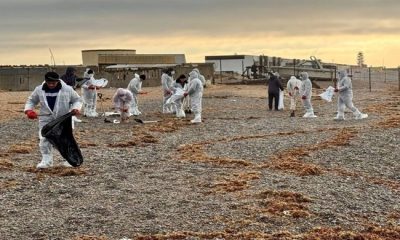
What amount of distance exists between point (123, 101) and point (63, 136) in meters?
10.3

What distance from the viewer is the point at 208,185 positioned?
474 inches

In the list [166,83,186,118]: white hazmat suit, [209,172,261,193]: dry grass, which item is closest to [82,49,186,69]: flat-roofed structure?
[166,83,186,118]: white hazmat suit

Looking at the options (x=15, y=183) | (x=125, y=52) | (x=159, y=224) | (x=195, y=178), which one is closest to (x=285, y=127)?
(x=195, y=178)

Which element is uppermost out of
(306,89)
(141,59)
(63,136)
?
(141,59)

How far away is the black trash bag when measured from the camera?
13172 millimetres

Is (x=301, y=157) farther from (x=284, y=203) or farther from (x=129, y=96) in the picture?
(x=129, y=96)

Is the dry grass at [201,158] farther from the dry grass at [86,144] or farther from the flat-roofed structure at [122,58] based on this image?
the flat-roofed structure at [122,58]

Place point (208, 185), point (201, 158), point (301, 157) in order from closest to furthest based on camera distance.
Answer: point (208, 185) < point (201, 158) < point (301, 157)

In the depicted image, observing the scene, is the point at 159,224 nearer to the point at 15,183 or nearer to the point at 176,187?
the point at 176,187

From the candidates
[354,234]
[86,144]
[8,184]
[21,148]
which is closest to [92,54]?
[86,144]

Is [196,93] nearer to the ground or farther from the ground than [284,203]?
farther from the ground

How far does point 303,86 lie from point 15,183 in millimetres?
16094

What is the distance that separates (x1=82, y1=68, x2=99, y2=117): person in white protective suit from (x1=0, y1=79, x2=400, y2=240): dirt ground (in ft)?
9.56

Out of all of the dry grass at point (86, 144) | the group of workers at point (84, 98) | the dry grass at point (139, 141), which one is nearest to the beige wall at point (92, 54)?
the group of workers at point (84, 98)
